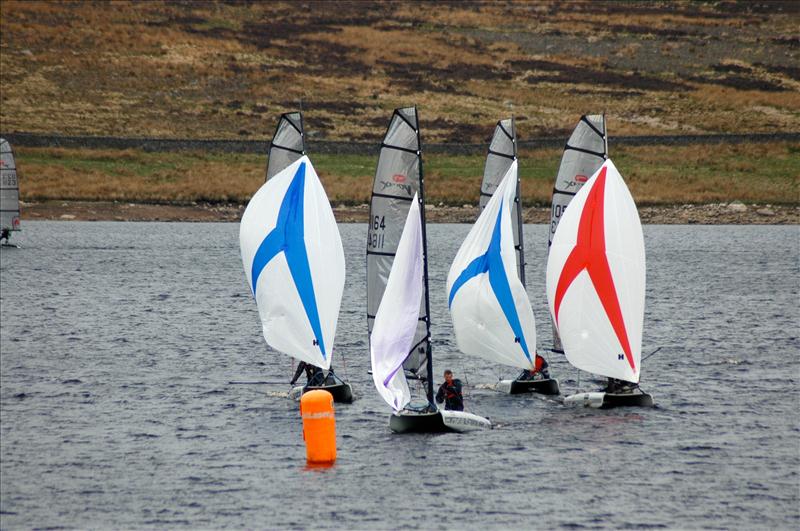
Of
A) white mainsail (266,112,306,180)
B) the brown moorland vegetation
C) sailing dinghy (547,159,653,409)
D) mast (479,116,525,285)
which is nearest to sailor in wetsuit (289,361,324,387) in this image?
white mainsail (266,112,306,180)

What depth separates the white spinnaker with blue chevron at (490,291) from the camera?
32.1 m

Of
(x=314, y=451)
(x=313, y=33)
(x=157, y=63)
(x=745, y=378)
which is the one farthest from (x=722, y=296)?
(x=313, y=33)

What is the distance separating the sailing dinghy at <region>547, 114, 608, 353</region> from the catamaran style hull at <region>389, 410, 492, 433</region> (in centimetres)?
582

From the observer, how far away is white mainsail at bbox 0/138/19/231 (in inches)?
2938

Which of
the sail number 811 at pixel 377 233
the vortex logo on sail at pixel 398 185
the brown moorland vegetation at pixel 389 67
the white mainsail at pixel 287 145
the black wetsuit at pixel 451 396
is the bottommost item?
the black wetsuit at pixel 451 396

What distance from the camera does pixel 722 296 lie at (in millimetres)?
63688

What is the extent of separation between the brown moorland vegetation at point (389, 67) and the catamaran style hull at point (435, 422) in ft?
292

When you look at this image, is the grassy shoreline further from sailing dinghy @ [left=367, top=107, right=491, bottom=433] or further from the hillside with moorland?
sailing dinghy @ [left=367, top=107, right=491, bottom=433]

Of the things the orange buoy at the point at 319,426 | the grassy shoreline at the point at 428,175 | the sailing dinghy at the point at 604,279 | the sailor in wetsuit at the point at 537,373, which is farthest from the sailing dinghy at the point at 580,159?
the grassy shoreline at the point at 428,175

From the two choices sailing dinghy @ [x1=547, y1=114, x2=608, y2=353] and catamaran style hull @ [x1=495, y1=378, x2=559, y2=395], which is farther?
catamaran style hull @ [x1=495, y1=378, x2=559, y2=395]

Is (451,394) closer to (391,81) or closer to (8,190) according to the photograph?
(8,190)

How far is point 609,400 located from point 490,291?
211 inches

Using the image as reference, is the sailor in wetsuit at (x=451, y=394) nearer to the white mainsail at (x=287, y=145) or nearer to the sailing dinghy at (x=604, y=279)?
the sailing dinghy at (x=604, y=279)

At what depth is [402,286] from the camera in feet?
96.5
